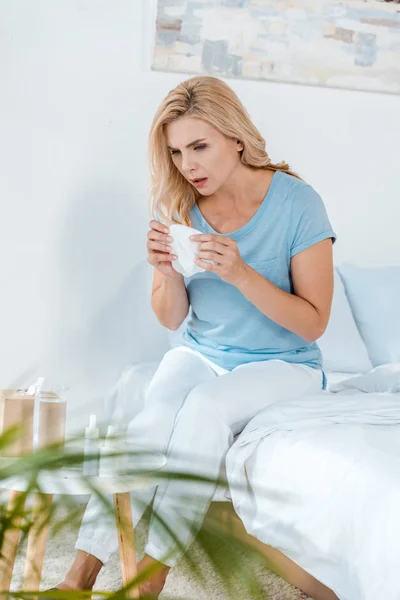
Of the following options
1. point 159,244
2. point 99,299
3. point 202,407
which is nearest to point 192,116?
point 159,244

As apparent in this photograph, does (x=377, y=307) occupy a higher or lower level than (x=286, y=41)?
lower

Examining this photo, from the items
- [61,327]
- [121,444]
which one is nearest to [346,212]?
[61,327]

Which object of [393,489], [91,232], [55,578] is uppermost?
Answer: [91,232]

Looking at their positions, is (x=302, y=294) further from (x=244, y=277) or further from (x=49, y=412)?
(x=49, y=412)

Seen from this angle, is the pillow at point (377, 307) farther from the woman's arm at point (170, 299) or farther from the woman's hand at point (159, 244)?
the woman's hand at point (159, 244)

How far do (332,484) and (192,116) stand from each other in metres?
0.97

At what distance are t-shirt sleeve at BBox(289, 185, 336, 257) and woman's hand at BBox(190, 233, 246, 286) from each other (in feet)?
0.71

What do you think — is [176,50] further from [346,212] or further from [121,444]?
[121,444]

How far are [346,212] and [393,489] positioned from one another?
168cm

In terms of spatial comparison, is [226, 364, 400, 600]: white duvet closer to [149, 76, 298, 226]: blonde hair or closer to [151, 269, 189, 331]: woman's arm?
[151, 269, 189, 331]: woman's arm

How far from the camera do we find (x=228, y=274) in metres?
1.70

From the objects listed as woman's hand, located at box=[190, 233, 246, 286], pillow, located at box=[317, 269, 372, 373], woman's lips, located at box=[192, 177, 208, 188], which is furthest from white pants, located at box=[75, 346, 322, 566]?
pillow, located at box=[317, 269, 372, 373]

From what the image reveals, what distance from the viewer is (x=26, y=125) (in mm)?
2441

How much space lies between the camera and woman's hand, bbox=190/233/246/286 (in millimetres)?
1684
